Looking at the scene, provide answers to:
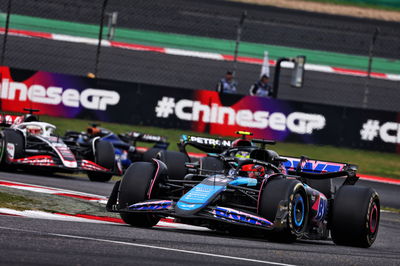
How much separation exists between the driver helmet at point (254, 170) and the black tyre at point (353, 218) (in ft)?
3.07

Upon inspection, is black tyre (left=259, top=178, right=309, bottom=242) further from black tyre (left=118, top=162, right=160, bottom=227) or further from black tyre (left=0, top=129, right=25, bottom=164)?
black tyre (left=0, top=129, right=25, bottom=164)

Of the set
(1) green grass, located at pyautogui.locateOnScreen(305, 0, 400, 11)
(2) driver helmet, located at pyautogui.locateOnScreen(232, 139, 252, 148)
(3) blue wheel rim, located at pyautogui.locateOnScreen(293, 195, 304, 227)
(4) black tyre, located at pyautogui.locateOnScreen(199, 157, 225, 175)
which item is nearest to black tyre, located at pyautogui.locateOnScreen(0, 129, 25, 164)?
(4) black tyre, located at pyautogui.locateOnScreen(199, 157, 225, 175)

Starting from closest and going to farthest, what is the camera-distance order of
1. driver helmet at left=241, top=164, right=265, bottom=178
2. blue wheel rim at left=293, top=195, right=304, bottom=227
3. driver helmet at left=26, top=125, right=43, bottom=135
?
1. blue wheel rim at left=293, top=195, right=304, bottom=227
2. driver helmet at left=241, top=164, right=265, bottom=178
3. driver helmet at left=26, top=125, right=43, bottom=135

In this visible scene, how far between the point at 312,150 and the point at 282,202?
12.8m

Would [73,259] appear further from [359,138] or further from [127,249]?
[359,138]

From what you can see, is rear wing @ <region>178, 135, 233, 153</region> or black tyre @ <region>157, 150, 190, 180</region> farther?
rear wing @ <region>178, 135, 233, 153</region>

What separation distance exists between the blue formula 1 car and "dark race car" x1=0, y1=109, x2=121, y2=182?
5461mm

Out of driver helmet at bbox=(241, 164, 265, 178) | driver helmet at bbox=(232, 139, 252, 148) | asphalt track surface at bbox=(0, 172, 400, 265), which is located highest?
driver helmet at bbox=(232, 139, 252, 148)

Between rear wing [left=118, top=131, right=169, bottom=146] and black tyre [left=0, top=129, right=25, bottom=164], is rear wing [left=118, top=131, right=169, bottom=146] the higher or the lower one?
the higher one

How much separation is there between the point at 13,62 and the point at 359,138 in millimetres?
9860

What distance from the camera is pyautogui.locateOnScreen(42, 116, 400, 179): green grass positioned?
21.5 m

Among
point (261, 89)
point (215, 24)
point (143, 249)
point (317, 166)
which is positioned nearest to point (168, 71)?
point (215, 24)

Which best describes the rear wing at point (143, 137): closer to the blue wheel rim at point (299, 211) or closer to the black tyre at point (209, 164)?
the black tyre at point (209, 164)

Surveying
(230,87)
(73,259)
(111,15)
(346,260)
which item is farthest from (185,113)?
(73,259)
